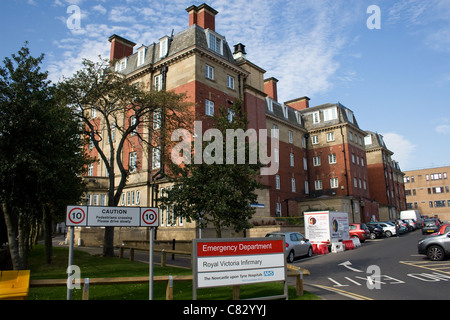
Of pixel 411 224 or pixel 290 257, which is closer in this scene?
pixel 290 257

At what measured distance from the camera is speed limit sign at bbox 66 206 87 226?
306 inches

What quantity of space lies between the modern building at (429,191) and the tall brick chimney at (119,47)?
84.7 metres

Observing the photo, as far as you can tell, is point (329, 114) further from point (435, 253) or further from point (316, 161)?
point (435, 253)

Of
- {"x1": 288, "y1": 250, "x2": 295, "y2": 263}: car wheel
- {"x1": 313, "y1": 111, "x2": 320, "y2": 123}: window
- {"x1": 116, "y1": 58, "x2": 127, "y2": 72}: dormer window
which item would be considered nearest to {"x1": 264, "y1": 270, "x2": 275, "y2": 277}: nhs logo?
{"x1": 288, "y1": 250, "x2": 295, "y2": 263}: car wheel

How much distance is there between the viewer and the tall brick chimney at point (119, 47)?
39.9 m

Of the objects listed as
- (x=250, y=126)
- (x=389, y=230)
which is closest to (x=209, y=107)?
(x=250, y=126)

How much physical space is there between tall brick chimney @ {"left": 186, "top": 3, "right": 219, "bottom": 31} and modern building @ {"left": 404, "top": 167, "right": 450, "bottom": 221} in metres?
82.5

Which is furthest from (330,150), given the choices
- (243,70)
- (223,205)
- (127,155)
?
(223,205)

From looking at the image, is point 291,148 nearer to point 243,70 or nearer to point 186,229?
point 243,70

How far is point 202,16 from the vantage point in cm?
3306

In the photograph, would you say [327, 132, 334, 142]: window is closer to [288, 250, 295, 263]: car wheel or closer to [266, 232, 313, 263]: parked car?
[266, 232, 313, 263]: parked car

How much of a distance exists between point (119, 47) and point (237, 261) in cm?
3796

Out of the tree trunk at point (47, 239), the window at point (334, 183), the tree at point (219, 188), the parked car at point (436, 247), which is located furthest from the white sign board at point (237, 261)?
the window at point (334, 183)

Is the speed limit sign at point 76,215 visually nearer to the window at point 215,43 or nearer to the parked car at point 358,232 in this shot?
the parked car at point 358,232
